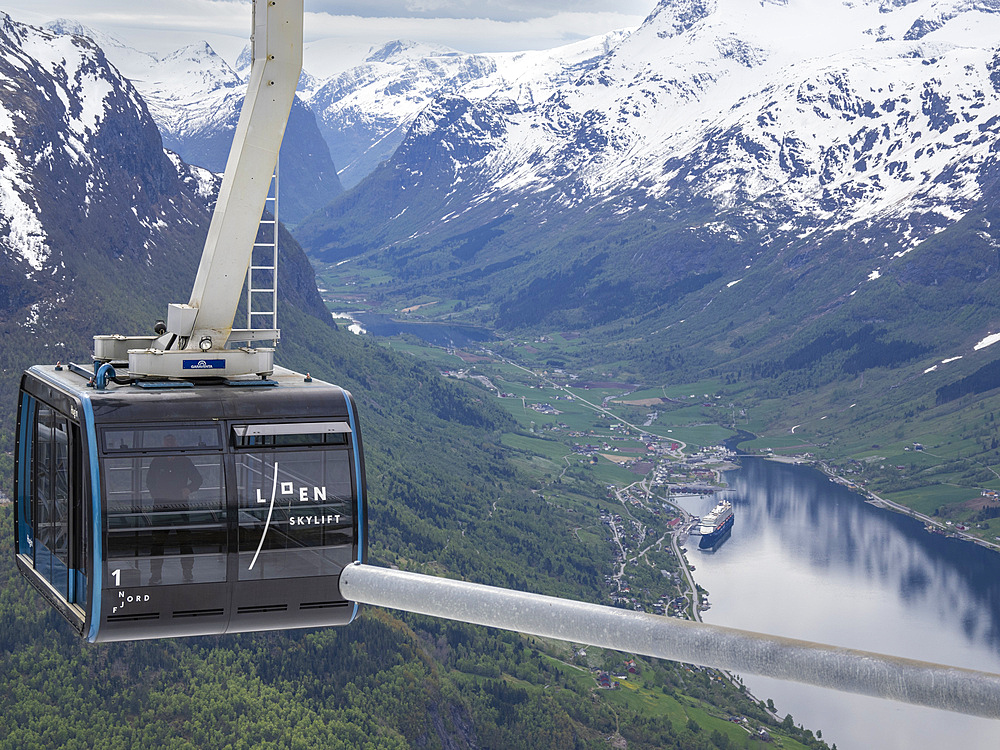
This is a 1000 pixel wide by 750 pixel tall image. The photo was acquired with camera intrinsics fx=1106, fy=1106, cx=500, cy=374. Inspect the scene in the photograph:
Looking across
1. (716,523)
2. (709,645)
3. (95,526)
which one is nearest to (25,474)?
(95,526)

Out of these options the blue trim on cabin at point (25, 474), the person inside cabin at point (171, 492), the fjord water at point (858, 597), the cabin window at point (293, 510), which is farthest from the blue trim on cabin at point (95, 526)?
the fjord water at point (858, 597)

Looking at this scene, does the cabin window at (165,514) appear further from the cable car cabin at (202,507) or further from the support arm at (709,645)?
the support arm at (709,645)

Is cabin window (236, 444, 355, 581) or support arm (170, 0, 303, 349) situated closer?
cabin window (236, 444, 355, 581)

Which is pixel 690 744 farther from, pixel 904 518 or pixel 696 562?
pixel 904 518

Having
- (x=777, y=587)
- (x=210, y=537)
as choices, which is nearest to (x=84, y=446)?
(x=210, y=537)

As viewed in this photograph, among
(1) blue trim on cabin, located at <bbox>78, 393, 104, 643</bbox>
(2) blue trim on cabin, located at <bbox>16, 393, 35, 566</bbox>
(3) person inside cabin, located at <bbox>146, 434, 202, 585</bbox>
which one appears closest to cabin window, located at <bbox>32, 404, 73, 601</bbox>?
(2) blue trim on cabin, located at <bbox>16, 393, 35, 566</bbox>

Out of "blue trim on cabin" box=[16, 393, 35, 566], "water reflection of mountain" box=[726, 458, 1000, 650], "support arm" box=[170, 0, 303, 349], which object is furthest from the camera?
"water reflection of mountain" box=[726, 458, 1000, 650]

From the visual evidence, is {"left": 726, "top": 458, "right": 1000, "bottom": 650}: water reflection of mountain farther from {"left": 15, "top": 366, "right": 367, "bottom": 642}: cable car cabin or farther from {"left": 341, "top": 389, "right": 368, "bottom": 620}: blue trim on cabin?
{"left": 15, "top": 366, "right": 367, "bottom": 642}: cable car cabin
